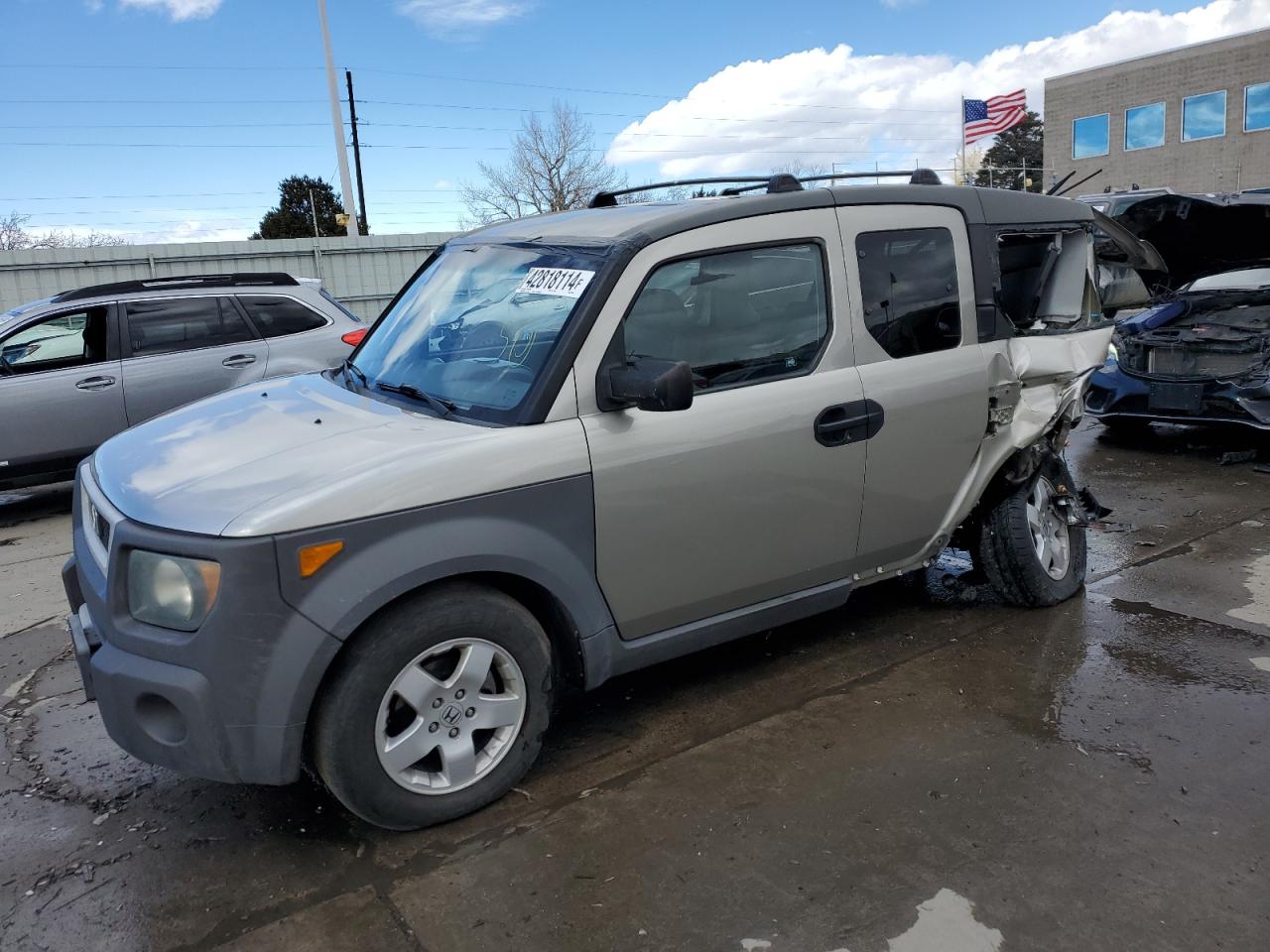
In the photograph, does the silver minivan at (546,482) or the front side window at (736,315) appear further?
the front side window at (736,315)

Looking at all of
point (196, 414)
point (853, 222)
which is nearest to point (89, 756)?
point (196, 414)

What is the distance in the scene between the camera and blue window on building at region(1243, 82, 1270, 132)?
3900 centimetres

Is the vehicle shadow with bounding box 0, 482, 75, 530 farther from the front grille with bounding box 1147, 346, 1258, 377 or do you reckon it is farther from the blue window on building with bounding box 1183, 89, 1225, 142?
the blue window on building with bounding box 1183, 89, 1225, 142

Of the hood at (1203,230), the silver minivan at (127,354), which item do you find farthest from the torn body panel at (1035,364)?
the silver minivan at (127,354)

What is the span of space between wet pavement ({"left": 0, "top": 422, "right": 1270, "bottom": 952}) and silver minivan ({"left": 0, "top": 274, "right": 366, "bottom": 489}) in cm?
362

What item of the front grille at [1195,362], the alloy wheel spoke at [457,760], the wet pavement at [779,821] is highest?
the front grille at [1195,362]

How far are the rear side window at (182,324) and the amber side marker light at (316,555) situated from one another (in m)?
6.20

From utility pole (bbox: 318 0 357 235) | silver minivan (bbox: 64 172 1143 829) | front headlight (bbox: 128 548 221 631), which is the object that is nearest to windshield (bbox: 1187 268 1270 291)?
silver minivan (bbox: 64 172 1143 829)

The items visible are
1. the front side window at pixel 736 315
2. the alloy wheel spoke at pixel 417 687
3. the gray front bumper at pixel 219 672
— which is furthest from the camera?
Result: the front side window at pixel 736 315

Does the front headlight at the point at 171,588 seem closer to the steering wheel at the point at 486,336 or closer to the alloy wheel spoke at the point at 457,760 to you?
the alloy wheel spoke at the point at 457,760

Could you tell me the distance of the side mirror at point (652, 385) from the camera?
121 inches

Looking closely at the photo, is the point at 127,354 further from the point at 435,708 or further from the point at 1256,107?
the point at 1256,107

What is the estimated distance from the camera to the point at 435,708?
297cm

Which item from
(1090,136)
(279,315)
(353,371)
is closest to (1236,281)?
(353,371)
